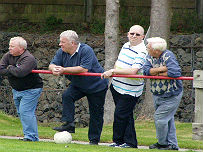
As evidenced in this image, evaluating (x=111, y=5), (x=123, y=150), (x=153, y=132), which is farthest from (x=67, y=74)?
(x=111, y=5)

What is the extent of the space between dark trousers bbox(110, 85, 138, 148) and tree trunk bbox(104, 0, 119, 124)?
5029 mm

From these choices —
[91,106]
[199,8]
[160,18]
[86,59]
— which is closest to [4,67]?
A: [86,59]

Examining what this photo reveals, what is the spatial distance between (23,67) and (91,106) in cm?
123

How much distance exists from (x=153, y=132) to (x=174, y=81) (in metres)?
4.11

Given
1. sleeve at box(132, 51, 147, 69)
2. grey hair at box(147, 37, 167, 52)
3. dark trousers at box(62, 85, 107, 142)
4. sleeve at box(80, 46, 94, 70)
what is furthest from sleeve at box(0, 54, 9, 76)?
grey hair at box(147, 37, 167, 52)

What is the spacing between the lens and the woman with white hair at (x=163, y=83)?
311 inches

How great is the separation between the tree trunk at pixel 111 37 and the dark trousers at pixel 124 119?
503 centimetres

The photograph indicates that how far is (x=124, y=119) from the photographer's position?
27.5 ft

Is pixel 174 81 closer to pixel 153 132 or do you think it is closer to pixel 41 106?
pixel 153 132

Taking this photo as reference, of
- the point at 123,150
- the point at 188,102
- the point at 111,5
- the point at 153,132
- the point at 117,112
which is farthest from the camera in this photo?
the point at 188,102

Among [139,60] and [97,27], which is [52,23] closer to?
[97,27]

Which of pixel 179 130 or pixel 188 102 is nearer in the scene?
pixel 179 130

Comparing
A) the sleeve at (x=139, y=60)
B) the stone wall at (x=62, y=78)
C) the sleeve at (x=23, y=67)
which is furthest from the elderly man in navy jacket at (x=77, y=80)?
the stone wall at (x=62, y=78)

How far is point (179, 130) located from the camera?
40.3 ft
